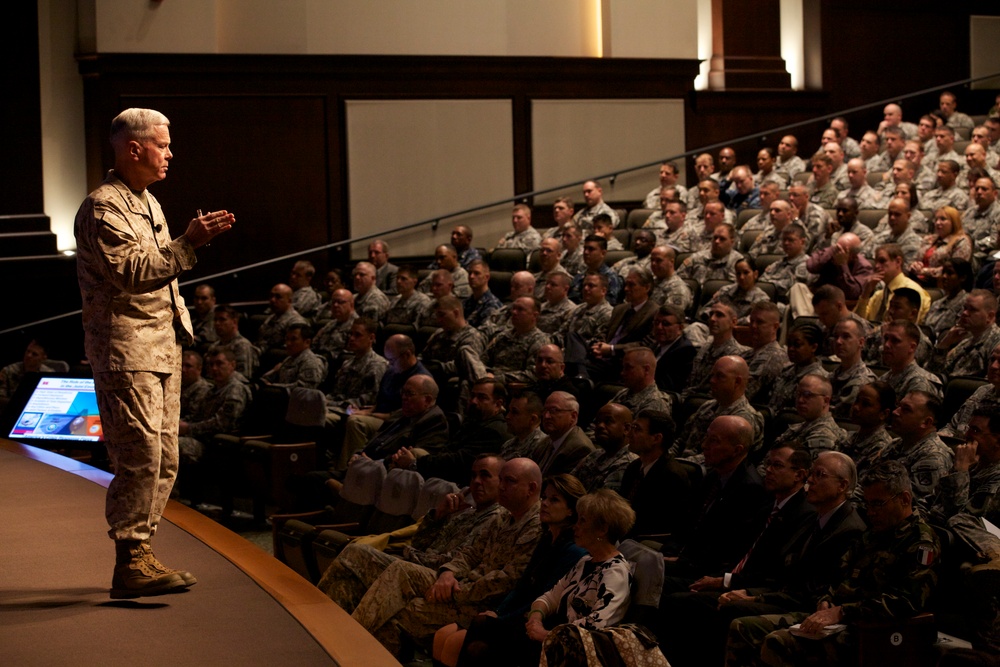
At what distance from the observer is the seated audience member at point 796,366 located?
4.49 metres

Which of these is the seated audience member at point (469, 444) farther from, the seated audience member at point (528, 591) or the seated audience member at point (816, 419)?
the seated audience member at point (816, 419)

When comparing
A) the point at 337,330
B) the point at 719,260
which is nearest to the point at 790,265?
the point at 719,260

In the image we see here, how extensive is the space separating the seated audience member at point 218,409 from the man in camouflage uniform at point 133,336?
10.6 ft

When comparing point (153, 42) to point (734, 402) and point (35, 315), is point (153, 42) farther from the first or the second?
point (734, 402)

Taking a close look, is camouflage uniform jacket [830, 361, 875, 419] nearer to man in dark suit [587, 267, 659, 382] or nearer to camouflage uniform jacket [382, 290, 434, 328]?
man in dark suit [587, 267, 659, 382]

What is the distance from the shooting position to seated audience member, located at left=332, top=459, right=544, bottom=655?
11.0 ft

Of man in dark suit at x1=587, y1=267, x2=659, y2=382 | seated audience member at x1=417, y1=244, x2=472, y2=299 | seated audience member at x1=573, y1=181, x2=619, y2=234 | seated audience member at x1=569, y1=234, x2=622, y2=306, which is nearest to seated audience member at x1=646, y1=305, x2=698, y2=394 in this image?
man in dark suit at x1=587, y1=267, x2=659, y2=382

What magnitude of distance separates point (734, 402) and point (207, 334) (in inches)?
145

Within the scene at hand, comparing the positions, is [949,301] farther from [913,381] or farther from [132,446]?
[132,446]

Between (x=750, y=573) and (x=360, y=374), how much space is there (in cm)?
286

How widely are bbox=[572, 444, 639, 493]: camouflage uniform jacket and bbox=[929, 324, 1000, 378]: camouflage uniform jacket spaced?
133 cm

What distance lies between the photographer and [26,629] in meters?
2.17

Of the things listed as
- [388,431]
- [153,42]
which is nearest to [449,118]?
[153,42]

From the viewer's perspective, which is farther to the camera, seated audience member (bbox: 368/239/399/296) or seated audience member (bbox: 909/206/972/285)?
seated audience member (bbox: 368/239/399/296)
